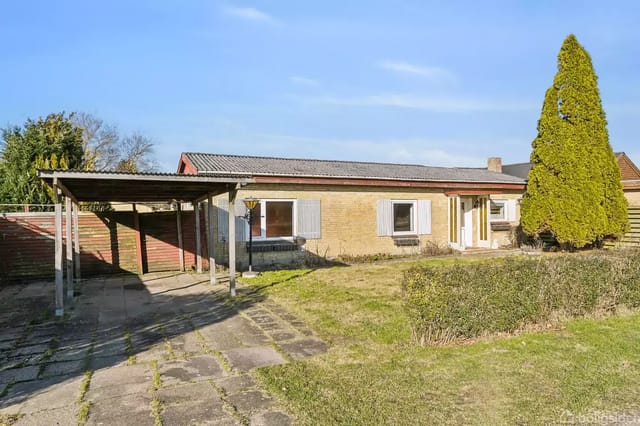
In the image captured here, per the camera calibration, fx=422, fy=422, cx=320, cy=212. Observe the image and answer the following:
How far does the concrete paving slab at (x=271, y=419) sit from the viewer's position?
3293 mm

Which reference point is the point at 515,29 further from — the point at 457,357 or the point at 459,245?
the point at 457,357

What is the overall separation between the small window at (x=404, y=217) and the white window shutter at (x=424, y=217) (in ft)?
0.77

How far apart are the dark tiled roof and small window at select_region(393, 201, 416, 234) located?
1.07 m

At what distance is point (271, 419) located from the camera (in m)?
3.36

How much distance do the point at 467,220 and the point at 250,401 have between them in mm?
15974

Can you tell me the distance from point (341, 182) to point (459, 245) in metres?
5.76

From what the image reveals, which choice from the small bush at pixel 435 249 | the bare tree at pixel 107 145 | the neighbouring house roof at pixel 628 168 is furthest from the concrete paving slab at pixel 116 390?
the neighbouring house roof at pixel 628 168

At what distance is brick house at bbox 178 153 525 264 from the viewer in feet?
43.3

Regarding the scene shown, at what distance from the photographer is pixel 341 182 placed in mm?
14359

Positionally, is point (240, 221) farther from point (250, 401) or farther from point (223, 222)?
point (250, 401)

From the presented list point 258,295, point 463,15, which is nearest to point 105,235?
point 258,295

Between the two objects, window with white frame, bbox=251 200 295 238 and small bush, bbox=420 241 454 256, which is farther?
small bush, bbox=420 241 454 256

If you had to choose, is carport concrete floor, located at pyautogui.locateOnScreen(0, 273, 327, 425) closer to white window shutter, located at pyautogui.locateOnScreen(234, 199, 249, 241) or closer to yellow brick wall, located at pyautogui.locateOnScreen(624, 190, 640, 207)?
white window shutter, located at pyautogui.locateOnScreen(234, 199, 249, 241)

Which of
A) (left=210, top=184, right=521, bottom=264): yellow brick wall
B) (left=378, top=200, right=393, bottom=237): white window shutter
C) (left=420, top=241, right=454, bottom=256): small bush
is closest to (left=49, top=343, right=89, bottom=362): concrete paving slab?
(left=210, top=184, right=521, bottom=264): yellow brick wall
